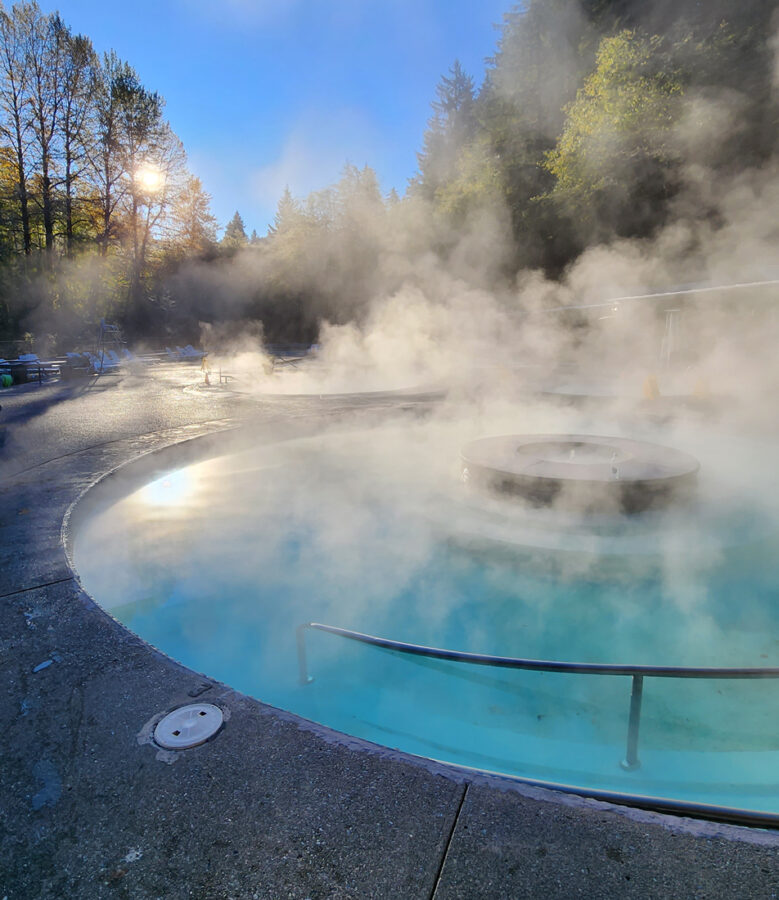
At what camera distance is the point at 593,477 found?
146 inches

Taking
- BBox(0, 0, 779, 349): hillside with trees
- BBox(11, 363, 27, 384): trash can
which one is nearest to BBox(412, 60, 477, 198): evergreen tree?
BBox(0, 0, 779, 349): hillside with trees

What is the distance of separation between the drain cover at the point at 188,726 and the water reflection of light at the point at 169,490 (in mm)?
3057

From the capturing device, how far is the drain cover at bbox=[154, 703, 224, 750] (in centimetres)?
136

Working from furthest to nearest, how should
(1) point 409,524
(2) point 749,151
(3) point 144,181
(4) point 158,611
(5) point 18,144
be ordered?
(3) point 144,181 < (5) point 18,144 < (2) point 749,151 < (1) point 409,524 < (4) point 158,611

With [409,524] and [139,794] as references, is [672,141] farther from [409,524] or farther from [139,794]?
[139,794]

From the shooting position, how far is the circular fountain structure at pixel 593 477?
3654 millimetres

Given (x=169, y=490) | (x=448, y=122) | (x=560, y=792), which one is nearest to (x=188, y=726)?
(x=560, y=792)

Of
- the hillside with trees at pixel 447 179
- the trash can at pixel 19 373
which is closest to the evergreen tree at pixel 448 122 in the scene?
the hillside with trees at pixel 447 179

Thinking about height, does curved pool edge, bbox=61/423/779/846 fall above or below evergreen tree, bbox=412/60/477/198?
below

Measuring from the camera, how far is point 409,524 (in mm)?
3850

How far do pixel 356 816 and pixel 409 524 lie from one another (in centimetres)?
274

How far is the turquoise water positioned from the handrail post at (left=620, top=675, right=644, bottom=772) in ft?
0.15

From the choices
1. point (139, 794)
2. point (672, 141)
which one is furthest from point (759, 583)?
point (672, 141)

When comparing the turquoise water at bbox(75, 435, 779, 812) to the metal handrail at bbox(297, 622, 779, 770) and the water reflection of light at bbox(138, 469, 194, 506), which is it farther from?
the metal handrail at bbox(297, 622, 779, 770)
